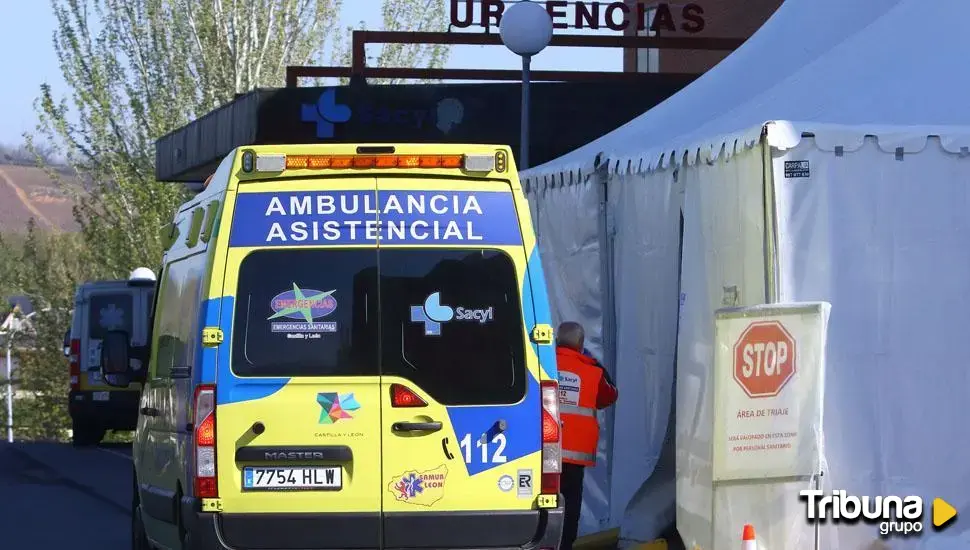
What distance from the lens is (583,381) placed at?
10.5m

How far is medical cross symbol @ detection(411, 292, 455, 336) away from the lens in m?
8.31

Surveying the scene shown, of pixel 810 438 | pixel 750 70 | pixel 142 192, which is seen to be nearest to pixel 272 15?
pixel 142 192

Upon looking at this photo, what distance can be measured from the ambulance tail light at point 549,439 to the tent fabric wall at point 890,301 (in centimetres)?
193

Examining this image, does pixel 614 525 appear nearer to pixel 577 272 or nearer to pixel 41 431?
pixel 577 272

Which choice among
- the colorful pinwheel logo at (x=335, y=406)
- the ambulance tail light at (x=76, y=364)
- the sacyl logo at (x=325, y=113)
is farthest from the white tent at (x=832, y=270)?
the ambulance tail light at (x=76, y=364)

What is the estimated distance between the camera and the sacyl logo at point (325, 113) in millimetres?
23297

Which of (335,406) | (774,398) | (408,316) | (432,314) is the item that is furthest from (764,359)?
(335,406)

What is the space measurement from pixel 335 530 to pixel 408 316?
3.55ft

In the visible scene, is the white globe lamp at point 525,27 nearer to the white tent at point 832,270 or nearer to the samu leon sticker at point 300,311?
the white tent at point 832,270

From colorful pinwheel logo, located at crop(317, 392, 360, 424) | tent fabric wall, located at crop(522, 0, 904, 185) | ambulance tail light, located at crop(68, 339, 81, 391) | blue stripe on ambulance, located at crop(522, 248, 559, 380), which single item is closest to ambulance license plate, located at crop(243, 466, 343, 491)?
colorful pinwheel logo, located at crop(317, 392, 360, 424)

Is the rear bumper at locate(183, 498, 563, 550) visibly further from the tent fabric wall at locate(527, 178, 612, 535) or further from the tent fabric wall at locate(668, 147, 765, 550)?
the tent fabric wall at locate(527, 178, 612, 535)

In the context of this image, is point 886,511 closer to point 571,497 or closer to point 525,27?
point 571,497

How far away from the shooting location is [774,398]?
9078 mm

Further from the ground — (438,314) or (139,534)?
(438,314)
